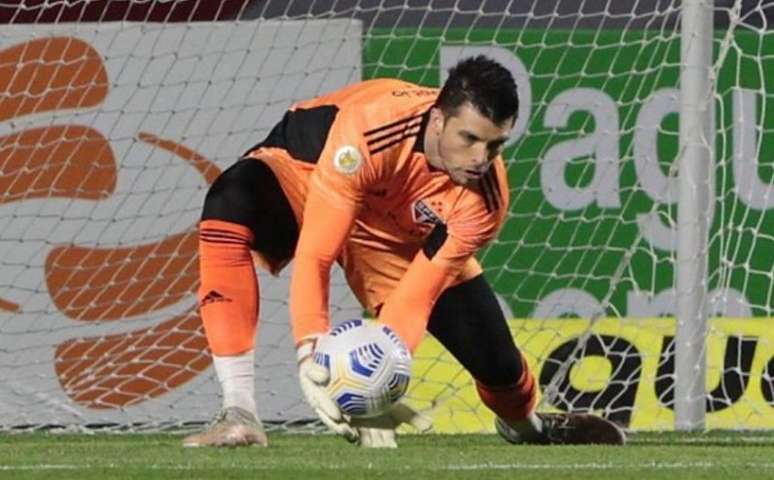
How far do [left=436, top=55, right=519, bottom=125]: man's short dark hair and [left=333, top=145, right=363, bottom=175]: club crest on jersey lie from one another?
0.28 metres

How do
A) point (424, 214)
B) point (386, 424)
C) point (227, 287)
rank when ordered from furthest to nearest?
1. point (227, 287)
2. point (424, 214)
3. point (386, 424)

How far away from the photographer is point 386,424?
242 inches

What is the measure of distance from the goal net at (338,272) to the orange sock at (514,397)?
1266mm

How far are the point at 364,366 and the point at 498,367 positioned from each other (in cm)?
132

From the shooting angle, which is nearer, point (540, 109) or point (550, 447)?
point (550, 447)

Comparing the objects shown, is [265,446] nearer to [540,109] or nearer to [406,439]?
[406,439]

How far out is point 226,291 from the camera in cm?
663

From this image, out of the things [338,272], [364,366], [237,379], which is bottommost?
[338,272]

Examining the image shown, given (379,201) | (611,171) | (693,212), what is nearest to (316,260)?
(379,201)

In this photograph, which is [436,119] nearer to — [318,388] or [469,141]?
[469,141]

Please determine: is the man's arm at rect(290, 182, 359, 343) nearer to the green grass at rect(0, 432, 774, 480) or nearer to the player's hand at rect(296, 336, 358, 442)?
the player's hand at rect(296, 336, 358, 442)

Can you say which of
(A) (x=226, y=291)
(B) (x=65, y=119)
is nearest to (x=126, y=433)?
(B) (x=65, y=119)

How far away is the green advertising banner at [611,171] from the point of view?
28.3 ft

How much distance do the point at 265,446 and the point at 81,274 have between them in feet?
7.19
